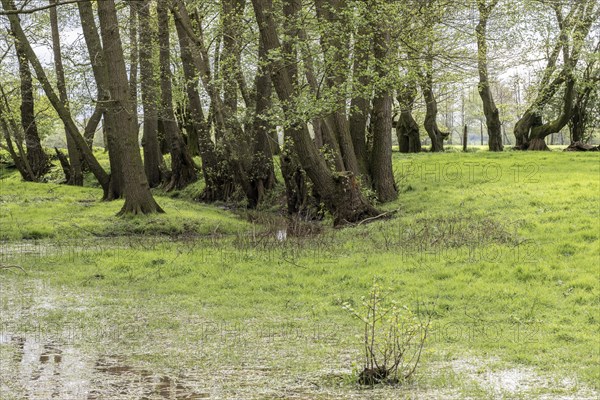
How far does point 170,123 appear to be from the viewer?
30.5 meters

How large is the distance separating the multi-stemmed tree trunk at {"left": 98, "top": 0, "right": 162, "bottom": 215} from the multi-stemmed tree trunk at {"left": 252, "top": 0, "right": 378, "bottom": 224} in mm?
4337

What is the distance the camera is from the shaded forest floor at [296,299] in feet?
23.6

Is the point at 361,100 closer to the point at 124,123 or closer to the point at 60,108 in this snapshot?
the point at 124,123

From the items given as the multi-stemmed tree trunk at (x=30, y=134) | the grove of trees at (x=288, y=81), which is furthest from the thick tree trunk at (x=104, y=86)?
the multi-stemmed tree trunk at (x=30, y=134)

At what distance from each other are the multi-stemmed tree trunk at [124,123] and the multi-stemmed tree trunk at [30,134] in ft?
36.0

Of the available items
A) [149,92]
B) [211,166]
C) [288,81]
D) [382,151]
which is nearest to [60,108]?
[149,92]

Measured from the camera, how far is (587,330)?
881cm

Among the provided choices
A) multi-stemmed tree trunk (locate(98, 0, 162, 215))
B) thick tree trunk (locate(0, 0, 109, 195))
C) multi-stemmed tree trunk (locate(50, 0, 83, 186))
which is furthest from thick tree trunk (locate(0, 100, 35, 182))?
multi-stemmed tree trunk (locate(98, 0, 162, 215))

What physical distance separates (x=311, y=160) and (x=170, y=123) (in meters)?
13.1

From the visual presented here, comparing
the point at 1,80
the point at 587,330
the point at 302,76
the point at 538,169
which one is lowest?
the point at 587,330

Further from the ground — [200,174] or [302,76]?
[302,76]

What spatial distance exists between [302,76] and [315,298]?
11.7 meters

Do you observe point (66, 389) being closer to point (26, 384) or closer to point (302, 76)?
point (26, 384)

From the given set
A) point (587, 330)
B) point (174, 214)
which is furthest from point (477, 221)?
point (174, 214)
